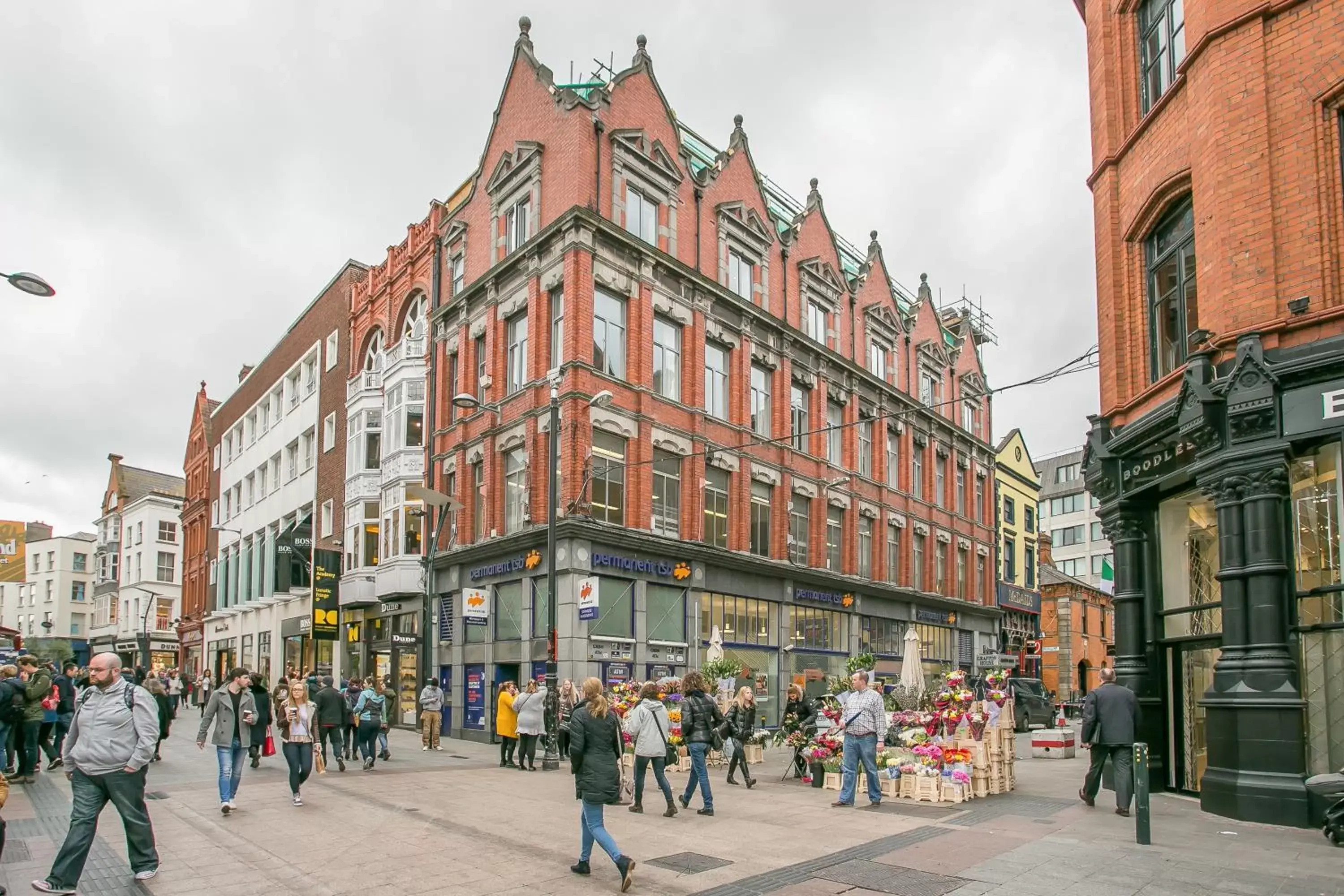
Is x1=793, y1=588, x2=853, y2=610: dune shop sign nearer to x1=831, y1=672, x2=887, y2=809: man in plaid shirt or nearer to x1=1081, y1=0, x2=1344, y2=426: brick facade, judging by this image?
x1=831, y1=672, x2=887, y2=809: man in plaid shirt

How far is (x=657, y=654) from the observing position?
1030 inches

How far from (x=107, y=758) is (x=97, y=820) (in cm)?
61

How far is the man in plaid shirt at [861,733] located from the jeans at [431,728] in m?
12.1

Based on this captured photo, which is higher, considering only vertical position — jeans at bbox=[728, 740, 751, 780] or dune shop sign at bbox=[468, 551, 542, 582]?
dune shop sign at bbox=[468, 551, 542, 582]

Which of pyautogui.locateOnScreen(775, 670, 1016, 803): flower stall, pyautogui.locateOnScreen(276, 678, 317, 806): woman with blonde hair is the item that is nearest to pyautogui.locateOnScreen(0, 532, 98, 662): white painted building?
pyautogui.locateOnScreen(276, 678, 317, 806): woman with blonde hair

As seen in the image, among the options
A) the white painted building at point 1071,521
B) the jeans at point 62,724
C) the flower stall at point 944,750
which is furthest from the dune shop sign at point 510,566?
the white painted building at point 1071,521

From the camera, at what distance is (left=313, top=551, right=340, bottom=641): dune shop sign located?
34.7 meters

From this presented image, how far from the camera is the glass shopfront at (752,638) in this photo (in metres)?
28.3

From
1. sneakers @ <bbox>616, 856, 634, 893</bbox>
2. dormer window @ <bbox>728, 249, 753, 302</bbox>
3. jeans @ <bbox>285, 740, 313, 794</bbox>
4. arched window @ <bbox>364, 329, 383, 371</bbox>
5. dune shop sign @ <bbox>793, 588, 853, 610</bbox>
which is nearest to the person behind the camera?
sneakers @ <bbox>616, 856, 634, 893</bbox>

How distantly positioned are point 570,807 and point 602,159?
58.9 ft

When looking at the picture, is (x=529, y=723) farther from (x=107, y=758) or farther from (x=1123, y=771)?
(x=107, y=758)

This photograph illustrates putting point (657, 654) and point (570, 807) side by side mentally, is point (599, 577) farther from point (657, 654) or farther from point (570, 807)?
point (570, 807)

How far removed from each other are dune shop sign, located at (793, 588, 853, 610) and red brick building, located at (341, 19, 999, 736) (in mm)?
93

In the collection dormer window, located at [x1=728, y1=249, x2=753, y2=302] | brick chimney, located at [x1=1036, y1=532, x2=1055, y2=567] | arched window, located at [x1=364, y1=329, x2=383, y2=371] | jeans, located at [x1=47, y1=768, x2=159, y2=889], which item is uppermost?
dormer window, located at [x1=728, y1=249, x2=753, y2=302]
